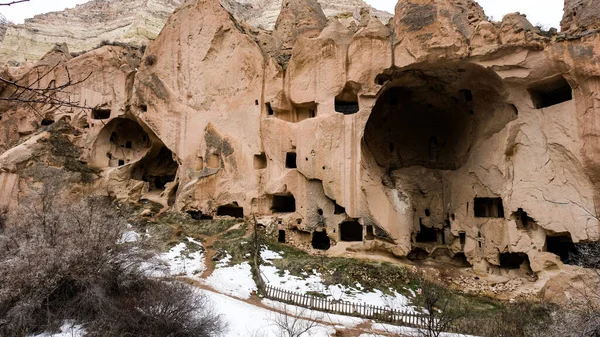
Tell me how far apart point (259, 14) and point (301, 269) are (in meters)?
39.7

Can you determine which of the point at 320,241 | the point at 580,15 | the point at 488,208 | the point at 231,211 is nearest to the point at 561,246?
the point at 488,208

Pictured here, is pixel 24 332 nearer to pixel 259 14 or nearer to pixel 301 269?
pixel 301 269

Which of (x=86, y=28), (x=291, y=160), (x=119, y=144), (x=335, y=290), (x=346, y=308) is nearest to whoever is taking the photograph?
(x=346, y=308)

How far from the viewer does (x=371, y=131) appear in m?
19.8

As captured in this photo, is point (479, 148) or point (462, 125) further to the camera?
point (462, 125)

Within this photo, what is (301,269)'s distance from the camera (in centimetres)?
1361

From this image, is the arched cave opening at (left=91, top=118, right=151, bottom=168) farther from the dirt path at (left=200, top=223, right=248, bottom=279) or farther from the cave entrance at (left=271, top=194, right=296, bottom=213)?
the cave entrance at (left=271, top=194, right=296, bottom=213)

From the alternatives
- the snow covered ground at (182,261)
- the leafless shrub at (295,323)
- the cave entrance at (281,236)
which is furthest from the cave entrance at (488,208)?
the snow covered ground at (182,261)

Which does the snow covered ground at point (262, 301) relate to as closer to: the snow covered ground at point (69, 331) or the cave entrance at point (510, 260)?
the snow covered ground at point (69, 331)

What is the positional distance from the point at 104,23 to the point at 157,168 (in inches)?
1148

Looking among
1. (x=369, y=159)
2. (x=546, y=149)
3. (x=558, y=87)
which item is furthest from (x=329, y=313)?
(x=558, y=87)

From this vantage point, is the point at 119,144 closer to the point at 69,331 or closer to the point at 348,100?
the point at 348,100

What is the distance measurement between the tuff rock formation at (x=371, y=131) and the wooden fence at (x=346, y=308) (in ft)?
14.6

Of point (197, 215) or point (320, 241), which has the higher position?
point (197, 215)
